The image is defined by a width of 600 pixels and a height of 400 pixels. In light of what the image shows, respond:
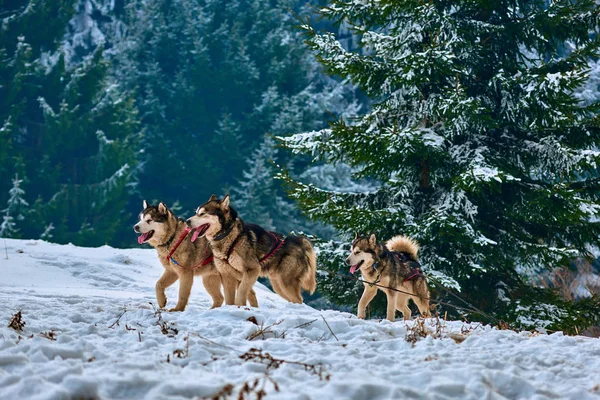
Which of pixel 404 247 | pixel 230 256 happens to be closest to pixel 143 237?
pixel 230 256

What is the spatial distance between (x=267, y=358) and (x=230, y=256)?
3398 millimetres

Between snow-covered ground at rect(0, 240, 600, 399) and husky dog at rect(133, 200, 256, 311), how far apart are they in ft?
3.05

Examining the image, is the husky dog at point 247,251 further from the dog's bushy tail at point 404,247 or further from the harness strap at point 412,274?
the dog's bushy tail at point 404,247

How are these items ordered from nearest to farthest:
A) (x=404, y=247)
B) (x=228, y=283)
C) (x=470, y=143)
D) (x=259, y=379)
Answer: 1. (x=259, y=379)
2. (x=228, y=283)
3. (x=404, y=247)
4. (x=470, y=143)

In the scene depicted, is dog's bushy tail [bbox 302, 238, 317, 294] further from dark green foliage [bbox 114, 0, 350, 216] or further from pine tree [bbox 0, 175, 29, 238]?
dark green foliage [bbox 114, 0, 350, 216]

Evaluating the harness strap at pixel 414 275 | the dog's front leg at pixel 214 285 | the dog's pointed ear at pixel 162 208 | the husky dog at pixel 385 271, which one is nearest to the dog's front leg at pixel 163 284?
the dog's front leg at pixel 214 285

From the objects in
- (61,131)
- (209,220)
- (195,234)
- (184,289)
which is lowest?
(184,289)

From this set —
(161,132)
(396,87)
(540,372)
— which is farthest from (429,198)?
(161,132)

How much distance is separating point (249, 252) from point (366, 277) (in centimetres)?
177

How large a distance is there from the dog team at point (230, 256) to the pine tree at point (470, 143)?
3.15 m

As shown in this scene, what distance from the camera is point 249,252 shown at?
7633 mm

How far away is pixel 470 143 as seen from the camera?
13.1m

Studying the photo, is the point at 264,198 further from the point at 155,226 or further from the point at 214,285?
the point at 155,226

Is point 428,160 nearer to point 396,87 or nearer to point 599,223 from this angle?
point 396,87
